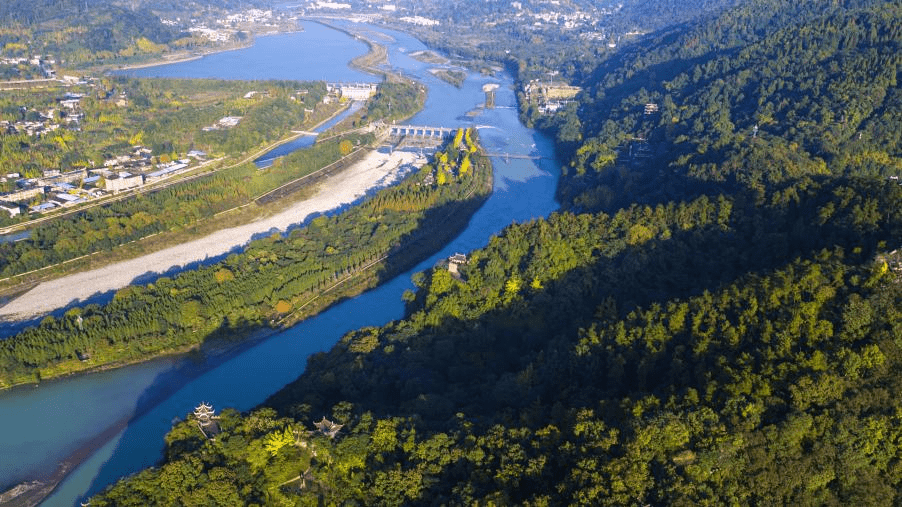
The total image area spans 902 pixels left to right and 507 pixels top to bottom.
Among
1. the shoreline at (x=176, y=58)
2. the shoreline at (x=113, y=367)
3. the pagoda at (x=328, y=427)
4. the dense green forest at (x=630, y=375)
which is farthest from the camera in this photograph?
the shoreline at (x=176, y=58)

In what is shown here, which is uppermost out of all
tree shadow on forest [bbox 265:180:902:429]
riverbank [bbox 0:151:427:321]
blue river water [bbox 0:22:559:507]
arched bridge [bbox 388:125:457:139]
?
tree shadow on forest [bbox 265:180:902:429]

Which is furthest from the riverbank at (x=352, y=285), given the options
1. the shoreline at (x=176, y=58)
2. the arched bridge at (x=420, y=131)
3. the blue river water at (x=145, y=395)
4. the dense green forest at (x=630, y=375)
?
the shoreline at (x=176, y=58)

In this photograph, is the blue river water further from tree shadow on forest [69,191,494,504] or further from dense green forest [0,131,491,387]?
dense green forest [0,131,491,387]

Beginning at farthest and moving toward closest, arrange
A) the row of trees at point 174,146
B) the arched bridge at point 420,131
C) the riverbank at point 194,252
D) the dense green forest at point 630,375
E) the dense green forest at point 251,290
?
the arched bridge at point 420,131, the row of trees at point 174,146, the riverbank at point 194,252, the dense green forest at point 251,290, the dense green forest at point 630,375

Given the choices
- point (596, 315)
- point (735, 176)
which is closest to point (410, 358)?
point (596, 315)

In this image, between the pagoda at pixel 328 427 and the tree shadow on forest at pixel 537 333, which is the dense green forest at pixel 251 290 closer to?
the tree shadow on forest at pixel 537 333

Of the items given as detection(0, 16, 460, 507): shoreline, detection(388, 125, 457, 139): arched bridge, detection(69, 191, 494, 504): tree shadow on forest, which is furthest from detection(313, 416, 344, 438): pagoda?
detection(388, 125, 457, 139): arched bridge
